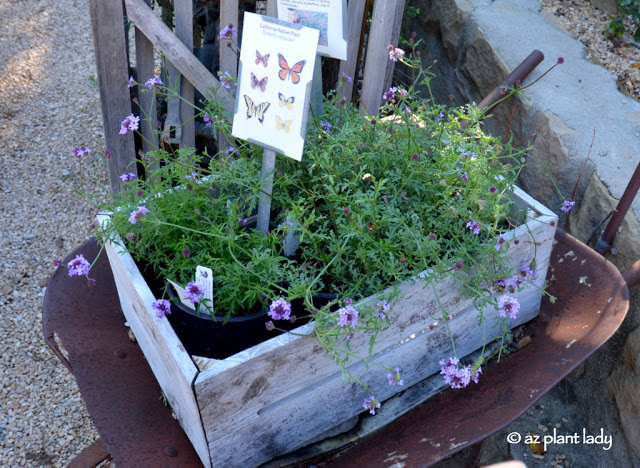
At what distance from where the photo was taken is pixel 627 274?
1689 millimetres

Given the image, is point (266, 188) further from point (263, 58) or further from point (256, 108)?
point (263, 58)

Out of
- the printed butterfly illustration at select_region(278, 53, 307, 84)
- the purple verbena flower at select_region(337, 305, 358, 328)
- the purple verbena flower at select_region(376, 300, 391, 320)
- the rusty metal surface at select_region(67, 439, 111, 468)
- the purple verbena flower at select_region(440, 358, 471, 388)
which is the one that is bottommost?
the rusty metal surface at select_region(67, 439, 111, 468)

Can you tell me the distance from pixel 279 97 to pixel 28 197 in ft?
8.35

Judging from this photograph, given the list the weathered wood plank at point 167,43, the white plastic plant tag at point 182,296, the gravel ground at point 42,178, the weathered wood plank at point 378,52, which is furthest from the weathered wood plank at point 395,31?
the white plastic plant tag at point 182,296

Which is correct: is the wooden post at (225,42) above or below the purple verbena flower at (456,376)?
above

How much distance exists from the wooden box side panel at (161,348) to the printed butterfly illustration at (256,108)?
1.53 ft

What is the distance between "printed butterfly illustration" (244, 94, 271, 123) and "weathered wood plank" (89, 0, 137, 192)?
1.02m

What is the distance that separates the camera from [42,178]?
11.4 ft

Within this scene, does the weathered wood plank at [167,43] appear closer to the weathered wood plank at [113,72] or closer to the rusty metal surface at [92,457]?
the weathered wood plank at [113,72]

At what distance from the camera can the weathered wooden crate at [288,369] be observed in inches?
48.6

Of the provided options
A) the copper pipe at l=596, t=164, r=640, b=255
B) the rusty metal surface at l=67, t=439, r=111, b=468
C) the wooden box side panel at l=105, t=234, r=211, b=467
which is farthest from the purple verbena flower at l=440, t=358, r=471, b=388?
the rusty metal surface at l=67, t=439, r=111, b=468

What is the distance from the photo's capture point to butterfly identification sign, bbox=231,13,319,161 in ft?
4.25

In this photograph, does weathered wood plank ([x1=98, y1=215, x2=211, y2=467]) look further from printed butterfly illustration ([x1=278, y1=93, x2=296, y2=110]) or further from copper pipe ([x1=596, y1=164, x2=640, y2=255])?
copper pipe ([x1=596, y1=164, x2=640, y2=255])

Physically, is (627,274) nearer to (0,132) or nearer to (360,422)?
(360,422)
